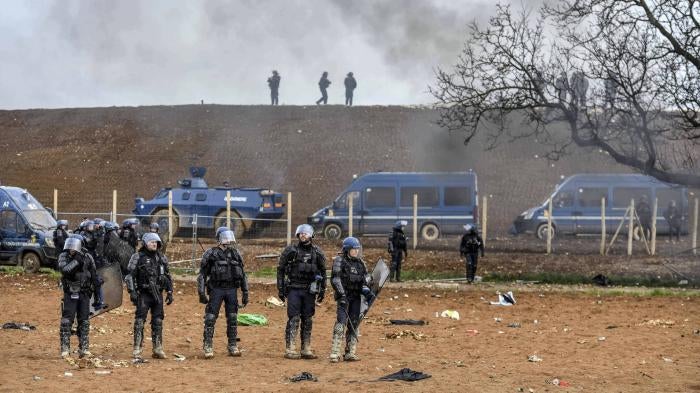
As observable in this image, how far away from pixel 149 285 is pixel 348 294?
2.86 m

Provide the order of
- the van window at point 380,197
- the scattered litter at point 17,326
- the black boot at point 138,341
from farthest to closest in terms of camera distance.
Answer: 1. the van window at point 380,197
2. the scattered litter at point 17,326
3. the black boot at point 138,341

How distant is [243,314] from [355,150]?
37193mm

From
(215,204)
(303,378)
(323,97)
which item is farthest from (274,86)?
(303,378)

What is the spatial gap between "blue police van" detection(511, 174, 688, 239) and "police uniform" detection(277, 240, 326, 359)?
83.0 feet

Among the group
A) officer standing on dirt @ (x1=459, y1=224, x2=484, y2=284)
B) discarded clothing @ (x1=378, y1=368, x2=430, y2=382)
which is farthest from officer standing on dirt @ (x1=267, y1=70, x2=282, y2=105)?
discarded clothing @ (x1=378, y1=368, x2=430, y2=382)

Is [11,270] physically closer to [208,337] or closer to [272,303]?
[272,303]

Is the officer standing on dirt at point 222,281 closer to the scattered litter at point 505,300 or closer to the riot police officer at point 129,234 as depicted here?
the riot police officer at point 129,234

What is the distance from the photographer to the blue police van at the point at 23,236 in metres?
29.5

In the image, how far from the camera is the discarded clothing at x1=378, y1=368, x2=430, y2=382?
1387 cm

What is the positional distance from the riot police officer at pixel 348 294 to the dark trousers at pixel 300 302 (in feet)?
1.70

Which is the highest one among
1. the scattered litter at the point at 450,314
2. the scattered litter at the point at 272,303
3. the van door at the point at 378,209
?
the van door at the point at 378,209

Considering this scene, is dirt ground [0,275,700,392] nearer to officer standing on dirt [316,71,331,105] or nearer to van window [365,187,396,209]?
van window [365,187,396,209]

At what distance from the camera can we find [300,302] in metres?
16.1

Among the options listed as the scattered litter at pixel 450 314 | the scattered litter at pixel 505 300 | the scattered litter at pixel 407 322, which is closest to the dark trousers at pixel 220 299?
the scattered litter at pixel 407 322
